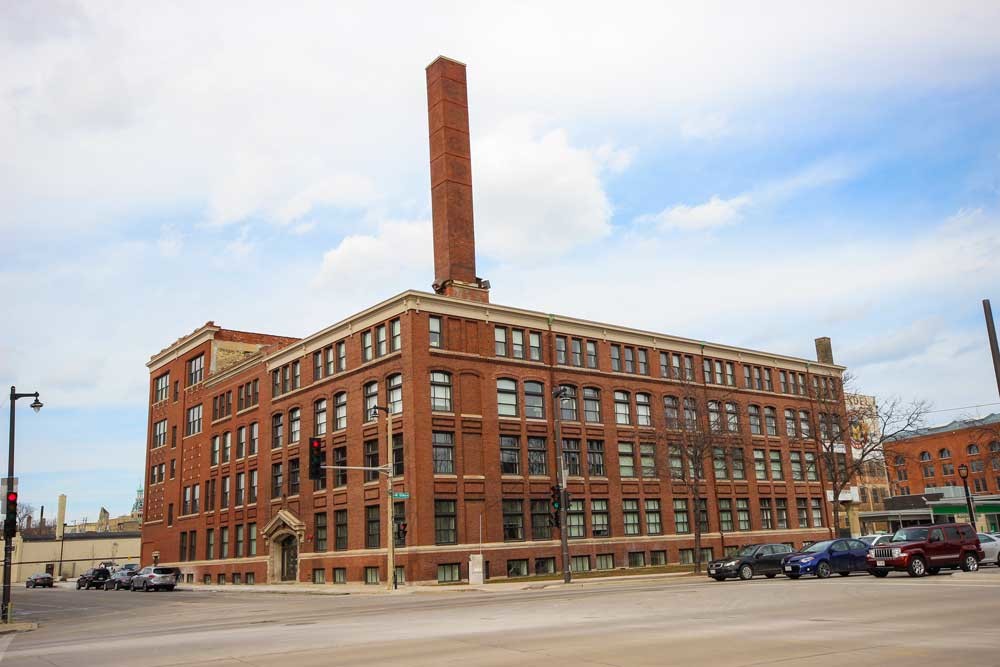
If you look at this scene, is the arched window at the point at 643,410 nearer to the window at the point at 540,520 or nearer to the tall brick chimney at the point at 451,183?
the window at the point at 540,520

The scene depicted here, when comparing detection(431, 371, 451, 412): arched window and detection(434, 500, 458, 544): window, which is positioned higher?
detection(431, 371, 451, 412): arched window

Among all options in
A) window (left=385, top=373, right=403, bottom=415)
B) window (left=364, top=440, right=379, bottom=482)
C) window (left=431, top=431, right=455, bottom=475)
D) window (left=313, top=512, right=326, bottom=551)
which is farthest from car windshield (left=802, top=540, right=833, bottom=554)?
window (left=313, top=512, right=326, bottom=551)

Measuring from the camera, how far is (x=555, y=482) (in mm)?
52531

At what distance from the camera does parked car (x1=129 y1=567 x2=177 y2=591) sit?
5728 centimetres

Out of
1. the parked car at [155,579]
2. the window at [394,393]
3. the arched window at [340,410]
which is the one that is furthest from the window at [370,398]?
the parked car at [155,579]

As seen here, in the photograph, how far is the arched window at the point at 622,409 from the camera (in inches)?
2277

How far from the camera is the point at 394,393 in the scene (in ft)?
160

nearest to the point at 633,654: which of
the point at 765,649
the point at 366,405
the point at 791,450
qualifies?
the point at 765,649

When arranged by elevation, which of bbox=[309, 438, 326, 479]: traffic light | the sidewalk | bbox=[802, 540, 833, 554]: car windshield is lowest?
the sidewalk

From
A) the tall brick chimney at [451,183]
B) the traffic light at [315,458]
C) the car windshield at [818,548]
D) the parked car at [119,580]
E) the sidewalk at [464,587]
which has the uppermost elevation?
the tall brick chimney at [451,183]

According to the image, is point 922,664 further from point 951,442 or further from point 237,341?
point 951,442

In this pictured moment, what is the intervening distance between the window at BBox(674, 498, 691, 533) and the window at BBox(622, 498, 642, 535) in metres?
4.06

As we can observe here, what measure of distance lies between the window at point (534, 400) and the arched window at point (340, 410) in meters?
11.3

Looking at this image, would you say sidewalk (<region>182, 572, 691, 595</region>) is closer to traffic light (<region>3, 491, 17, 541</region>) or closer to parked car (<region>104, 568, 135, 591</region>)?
traffic light (<region>3, 491, 17, 541</region>)
